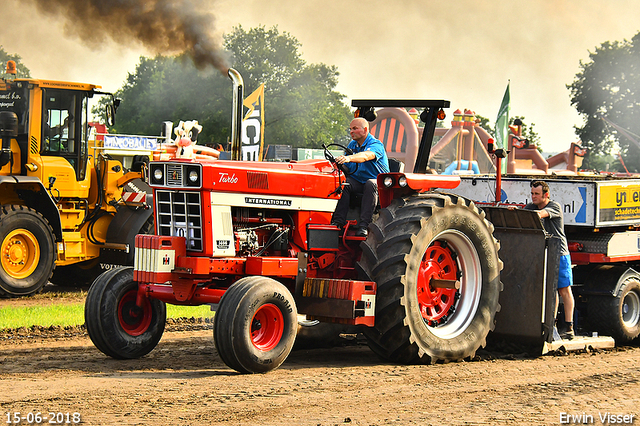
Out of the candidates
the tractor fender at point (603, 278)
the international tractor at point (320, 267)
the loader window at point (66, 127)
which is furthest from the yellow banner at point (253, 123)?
the tractor fender at point (603, 278)

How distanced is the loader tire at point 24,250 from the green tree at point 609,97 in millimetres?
42827

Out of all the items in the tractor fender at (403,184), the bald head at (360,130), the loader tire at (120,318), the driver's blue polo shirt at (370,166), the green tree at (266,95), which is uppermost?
the green tree at (266,95)

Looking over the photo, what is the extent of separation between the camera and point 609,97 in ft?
167

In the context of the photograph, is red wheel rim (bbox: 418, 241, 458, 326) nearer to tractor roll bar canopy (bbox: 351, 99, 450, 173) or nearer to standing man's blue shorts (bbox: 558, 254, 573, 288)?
tractor roll bar canopy (bbox: 351, 99, 450, 173)

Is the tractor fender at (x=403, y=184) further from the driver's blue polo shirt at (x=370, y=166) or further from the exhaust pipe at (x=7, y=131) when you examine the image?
the exhaust pipe at (x=7, y=131)

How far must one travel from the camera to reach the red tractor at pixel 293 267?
21.3ft

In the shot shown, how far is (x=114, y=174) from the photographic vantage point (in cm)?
1312

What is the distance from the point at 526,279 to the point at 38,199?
7738mm

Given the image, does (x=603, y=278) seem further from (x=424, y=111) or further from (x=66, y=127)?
(x=66, y=127)

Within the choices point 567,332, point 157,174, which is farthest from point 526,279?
point 157,174

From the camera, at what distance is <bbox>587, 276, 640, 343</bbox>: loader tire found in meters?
8.85

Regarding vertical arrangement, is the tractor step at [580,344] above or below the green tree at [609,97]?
below

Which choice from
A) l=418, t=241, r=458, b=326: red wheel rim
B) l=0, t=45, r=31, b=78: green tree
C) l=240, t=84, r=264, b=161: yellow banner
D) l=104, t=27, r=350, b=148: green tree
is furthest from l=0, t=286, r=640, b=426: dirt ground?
l=0, t=45, r=31, b=78: green tree

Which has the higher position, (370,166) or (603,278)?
(370,166)
